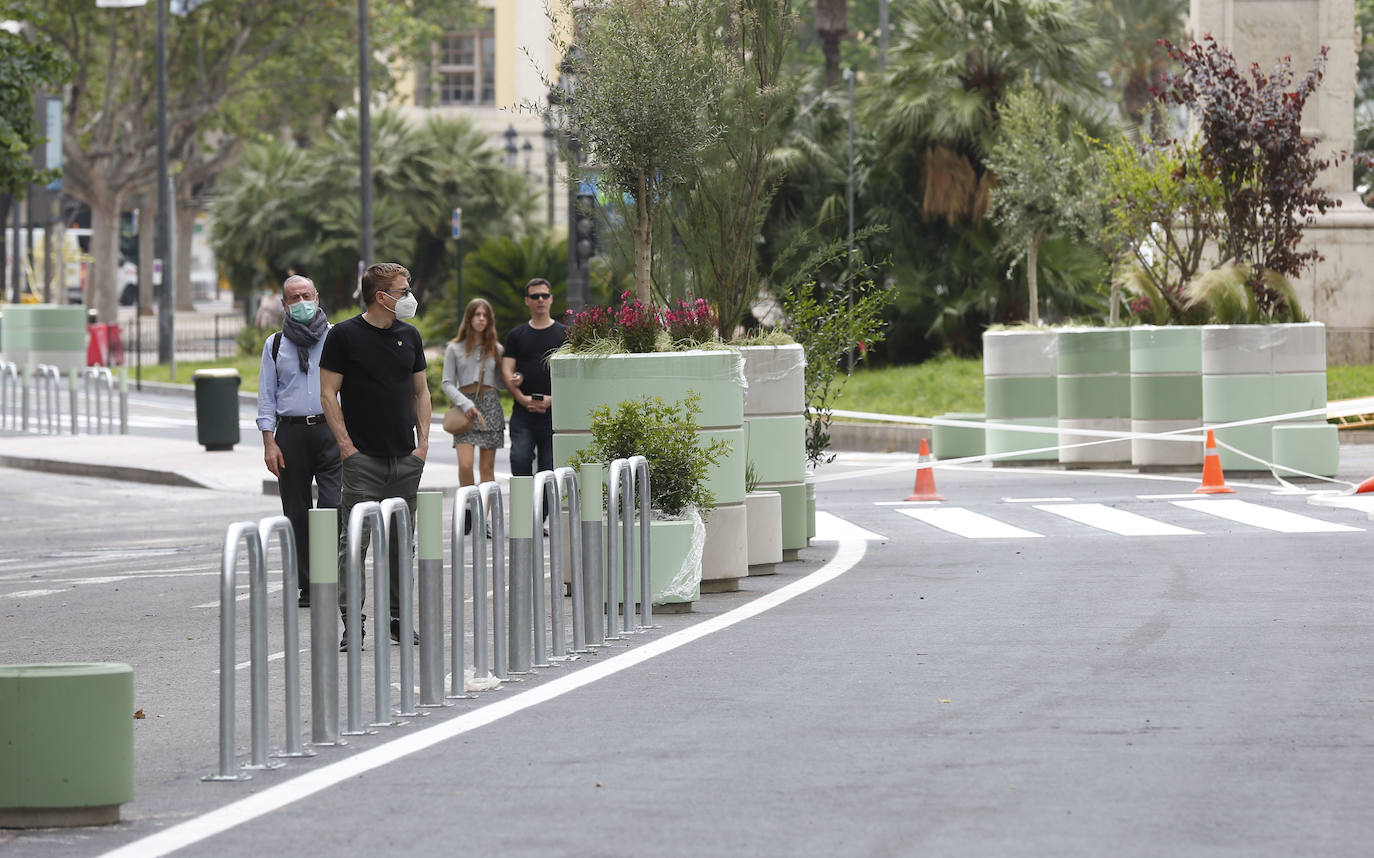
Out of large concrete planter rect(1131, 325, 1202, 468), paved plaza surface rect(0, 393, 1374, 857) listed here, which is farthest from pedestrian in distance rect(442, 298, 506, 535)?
large concrete planter rect(1131, 325, 1202, 468)

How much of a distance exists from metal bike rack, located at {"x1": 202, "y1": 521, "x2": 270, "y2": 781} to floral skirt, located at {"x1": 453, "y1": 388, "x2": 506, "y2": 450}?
9.24m

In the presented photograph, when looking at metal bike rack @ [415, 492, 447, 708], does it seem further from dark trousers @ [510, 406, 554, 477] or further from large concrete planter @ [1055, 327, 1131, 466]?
large concrete planter @ [1055, 327, 1131, 466]

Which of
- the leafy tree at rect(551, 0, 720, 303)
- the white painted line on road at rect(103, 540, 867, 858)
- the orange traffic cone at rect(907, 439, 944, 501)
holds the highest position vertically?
the leafy tree at rect(551, 0, 720, 303)

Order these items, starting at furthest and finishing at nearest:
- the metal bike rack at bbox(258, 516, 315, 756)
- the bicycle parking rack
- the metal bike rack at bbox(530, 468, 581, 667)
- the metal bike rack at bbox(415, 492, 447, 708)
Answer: the bicycle parking rack, the metal bike rack at bbox(530, 468, 581, 667), the metal bike rack at bbox(415, 492, 447, 708), the metal bike rack at bbox(258, 516, 315, 756)

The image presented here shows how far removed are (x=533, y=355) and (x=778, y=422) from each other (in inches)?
104

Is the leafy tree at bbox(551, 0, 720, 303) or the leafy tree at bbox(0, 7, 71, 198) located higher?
the leafy tree at bbox(0, 7, 71, 198)

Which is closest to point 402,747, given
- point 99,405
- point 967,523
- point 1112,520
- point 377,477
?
point 377,477

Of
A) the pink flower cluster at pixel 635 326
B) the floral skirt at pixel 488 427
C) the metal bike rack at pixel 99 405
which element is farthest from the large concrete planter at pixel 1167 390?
the metal bike rack at pixel 99 405

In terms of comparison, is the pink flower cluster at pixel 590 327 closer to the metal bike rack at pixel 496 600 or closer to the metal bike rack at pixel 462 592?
the metal bike rack at pixel 496 600

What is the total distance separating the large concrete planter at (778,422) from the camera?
49.0ft

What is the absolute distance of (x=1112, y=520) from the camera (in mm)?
18047

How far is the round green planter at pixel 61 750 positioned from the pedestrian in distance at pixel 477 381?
9.99 m

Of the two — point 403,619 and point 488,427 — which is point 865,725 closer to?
point 403,619

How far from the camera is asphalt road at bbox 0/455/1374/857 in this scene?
7.11 metres
